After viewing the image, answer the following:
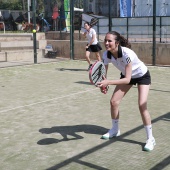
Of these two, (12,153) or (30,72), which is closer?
(12,153)

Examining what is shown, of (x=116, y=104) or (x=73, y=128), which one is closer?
(x=116, y=104)

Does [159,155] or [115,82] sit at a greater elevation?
[115,82]

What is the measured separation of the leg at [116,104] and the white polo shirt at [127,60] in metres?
0.33

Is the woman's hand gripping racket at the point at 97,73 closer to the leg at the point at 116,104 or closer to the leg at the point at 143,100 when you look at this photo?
the leg at the point at 116,104

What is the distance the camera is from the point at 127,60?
Result: 15.7 ft

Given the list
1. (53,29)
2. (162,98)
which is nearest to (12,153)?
(162,98)

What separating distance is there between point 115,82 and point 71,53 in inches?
494

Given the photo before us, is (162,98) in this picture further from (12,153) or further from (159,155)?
(12,153)

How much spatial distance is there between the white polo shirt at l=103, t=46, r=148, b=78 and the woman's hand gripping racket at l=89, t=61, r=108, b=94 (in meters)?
0.15

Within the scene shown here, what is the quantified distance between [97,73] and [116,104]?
69cm

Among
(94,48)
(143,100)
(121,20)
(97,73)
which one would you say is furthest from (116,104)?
(121,20)

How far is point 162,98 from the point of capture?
8.65 m

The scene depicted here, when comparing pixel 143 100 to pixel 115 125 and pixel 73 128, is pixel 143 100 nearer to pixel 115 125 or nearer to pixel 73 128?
pixel 115 125

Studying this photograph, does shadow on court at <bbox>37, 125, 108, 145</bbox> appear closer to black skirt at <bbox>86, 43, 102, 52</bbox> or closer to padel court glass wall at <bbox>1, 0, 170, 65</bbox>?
black skirt at <bbox>86, 43, 102, 52</bbox>
